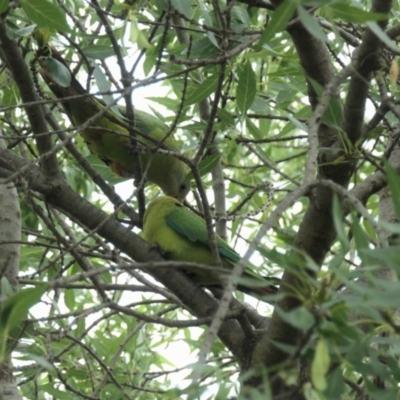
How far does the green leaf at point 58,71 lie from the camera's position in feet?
8.43

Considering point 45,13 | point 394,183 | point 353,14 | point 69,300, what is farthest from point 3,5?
point 69,300

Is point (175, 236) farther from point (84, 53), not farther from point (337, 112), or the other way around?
point (337, 112)

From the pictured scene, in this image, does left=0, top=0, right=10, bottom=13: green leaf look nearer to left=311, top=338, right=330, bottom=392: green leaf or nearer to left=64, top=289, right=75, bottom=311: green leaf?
left=311, top=338, right=330, bottom=392: green leaf

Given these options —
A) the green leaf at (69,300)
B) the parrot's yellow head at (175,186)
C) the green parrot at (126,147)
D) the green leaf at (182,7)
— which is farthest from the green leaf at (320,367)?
the parrot's yellow head at (175,186)

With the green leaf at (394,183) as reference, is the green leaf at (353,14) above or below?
above

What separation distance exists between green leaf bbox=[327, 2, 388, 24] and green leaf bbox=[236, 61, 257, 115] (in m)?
1.04

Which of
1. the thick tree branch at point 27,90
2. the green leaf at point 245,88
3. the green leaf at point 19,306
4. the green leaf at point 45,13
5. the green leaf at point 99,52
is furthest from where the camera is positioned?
the green leaf at point 245,88

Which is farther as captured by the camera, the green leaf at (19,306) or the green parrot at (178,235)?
the green parrot at (178,235)

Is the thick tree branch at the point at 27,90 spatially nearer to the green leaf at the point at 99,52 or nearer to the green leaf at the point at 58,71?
the green leaf at the point at 58,71

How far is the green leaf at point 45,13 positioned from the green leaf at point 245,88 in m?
0.95

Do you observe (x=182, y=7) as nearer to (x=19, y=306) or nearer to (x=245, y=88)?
(x=245, y=88)

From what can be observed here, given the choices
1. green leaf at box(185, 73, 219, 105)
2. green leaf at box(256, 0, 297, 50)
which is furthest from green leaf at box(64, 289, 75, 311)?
green leaf at box(256, 0, 297, 50)

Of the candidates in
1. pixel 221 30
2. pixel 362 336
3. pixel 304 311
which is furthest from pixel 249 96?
pixel 304 311

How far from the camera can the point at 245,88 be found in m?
2.88
